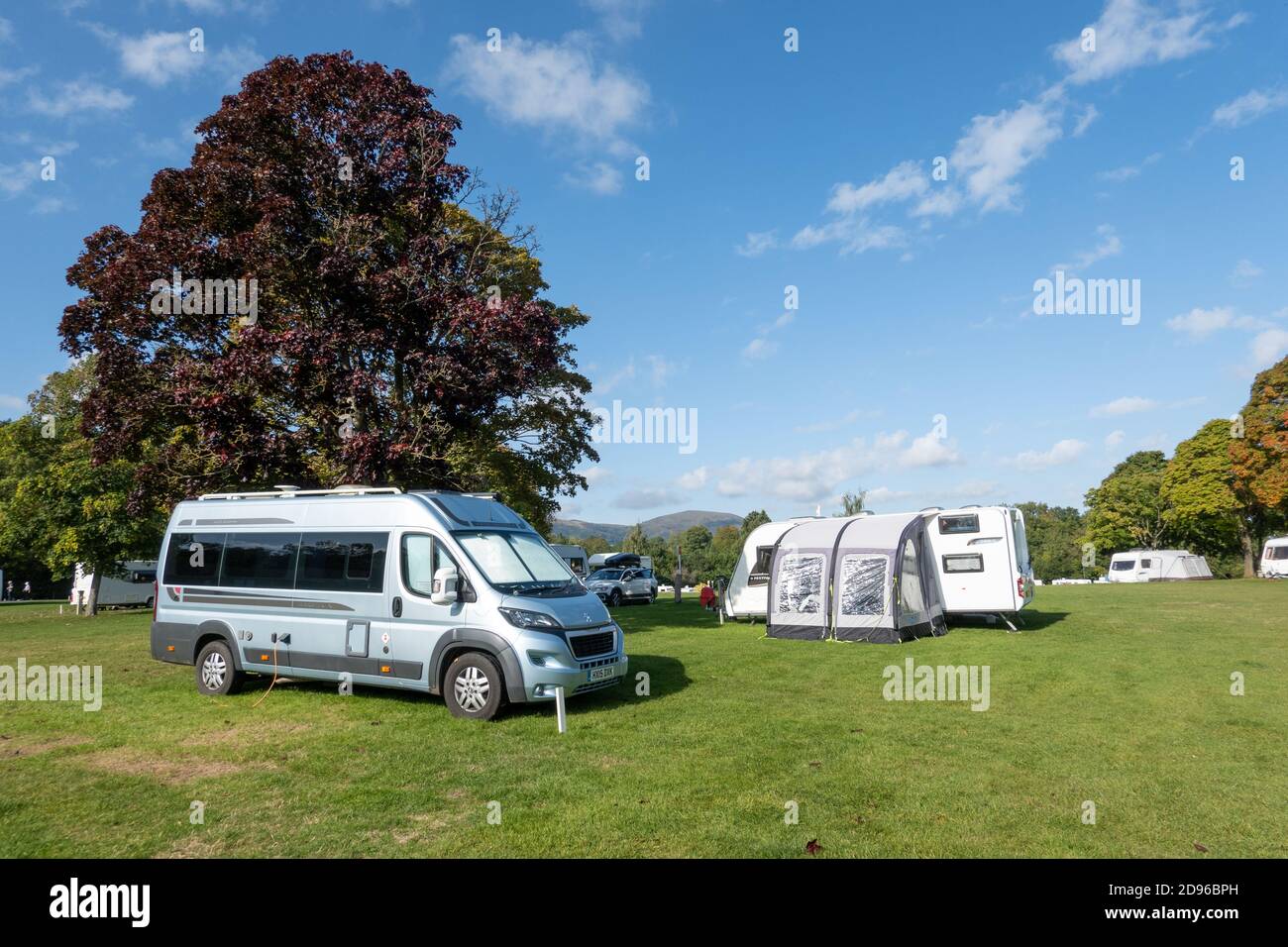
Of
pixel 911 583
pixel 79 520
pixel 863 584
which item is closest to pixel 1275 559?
pixel 911 583

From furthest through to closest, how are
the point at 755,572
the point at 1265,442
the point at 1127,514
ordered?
the point at 1127,514
the point at 1265,442
the point at 755,572

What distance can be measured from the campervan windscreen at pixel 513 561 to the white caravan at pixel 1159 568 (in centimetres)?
4417

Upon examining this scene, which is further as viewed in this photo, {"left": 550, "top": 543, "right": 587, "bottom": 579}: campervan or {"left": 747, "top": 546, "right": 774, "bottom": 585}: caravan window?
{"left": 550, "top": 543, "right": 587, "bottom": 579}: campervan

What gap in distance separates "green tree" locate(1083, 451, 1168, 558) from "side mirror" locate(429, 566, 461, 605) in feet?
191

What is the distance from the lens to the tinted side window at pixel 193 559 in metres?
10.6

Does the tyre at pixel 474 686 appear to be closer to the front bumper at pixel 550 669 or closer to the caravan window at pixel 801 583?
the front bumper at pixel 550 669

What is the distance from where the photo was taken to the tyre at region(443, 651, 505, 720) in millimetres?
8250

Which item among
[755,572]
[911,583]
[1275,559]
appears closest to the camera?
[911,583]

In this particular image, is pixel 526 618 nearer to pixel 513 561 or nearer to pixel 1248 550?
pixel 513 561

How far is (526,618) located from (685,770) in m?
2.76

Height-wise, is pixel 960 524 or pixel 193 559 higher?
pixel 960 524

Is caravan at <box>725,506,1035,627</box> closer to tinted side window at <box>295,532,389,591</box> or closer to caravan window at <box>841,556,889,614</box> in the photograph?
caravan window at <box>841,556,889,614</box>

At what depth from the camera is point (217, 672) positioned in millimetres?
10266

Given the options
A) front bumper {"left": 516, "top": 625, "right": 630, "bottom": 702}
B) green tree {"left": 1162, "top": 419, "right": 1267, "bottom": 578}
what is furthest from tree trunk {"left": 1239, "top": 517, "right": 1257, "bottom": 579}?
front bumper {"left": 516, "top": 625, "right": 630, "bottom": 702}
